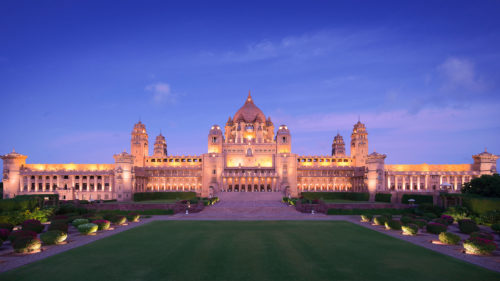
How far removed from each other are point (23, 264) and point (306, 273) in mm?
15477

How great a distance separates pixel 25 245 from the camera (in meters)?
21.7

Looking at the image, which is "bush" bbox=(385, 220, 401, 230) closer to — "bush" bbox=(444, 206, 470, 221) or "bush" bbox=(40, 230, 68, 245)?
"bush" bbox=(444, 206, 470, 221)

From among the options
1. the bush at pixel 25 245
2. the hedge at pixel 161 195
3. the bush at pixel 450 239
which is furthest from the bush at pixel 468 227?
the hedge at pixel 161 195

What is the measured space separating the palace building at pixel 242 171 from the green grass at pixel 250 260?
56.0m

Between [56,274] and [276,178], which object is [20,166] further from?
[56,274]

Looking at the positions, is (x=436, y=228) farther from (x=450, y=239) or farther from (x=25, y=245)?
(x=25, y=245)

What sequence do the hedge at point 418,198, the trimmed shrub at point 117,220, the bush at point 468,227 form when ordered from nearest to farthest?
1. the bush at point 468,227
2. the trimmed shrub at point 117,220
3. the hedge at point 418,198

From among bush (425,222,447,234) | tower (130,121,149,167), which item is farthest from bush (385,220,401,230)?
tower (130,121,149,167)

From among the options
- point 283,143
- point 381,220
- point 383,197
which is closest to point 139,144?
point 283,143

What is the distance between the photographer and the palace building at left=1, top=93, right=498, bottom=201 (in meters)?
90.4

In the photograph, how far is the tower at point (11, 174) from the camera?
93812 millimetres

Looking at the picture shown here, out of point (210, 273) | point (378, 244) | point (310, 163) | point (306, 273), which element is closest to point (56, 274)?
point (210, 273)

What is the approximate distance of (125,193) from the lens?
8400 centimetres

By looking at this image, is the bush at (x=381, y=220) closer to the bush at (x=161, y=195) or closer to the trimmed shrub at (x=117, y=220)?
the trimmed shrub at (x=117, y=220)
